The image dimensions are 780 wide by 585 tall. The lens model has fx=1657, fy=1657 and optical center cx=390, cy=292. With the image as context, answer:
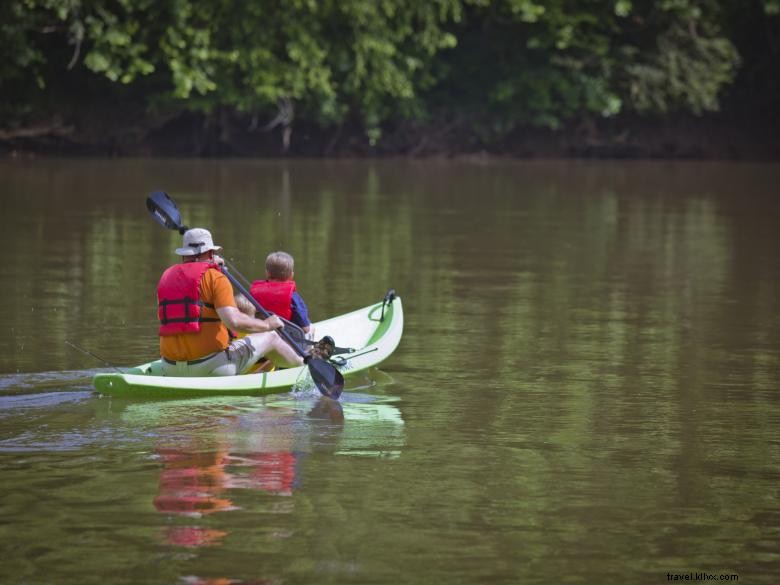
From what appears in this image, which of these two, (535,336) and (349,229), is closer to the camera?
(535,336)

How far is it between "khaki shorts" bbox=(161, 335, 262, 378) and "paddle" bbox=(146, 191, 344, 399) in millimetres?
264

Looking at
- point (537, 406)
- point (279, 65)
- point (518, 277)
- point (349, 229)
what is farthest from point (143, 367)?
point (279, 65)

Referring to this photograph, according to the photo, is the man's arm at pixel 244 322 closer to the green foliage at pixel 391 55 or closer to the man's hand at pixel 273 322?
the man's hand at pixel 273 322

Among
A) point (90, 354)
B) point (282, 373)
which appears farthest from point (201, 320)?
point (90, 354)

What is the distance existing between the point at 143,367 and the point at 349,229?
11.2 meters

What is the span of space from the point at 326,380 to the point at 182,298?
3.20ft

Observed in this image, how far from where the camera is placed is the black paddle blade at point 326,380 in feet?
31.7

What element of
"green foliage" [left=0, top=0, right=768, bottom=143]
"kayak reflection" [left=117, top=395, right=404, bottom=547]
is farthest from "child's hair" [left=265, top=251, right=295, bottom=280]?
"green foliage" [left=0, top=0, right=768, bottom=143]

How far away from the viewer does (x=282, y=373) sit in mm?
9805

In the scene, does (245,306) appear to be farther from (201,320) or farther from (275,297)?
(201,320)

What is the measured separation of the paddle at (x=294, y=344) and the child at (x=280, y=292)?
5.0 inches

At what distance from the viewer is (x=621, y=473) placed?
7.86 metres

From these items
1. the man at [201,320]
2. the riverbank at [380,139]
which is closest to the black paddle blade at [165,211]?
the man at [201,320]

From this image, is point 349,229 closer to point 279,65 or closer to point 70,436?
point 70,436
